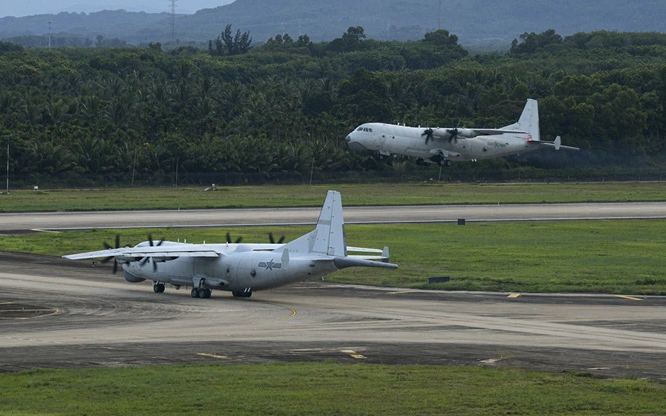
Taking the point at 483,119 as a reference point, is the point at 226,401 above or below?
below

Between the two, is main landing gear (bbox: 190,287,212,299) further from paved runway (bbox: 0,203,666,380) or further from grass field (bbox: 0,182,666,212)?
grass field (bbox: 0,182,666,212)

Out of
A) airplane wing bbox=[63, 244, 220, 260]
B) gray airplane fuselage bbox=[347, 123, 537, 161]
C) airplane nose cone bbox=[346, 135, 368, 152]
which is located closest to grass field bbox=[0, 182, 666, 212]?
gray airplane fuselage bbox=[347, 123, 537, 161]

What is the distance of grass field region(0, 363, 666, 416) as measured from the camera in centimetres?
3000

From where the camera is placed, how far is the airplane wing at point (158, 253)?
53600 millimetres

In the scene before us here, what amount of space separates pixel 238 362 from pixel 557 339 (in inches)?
508

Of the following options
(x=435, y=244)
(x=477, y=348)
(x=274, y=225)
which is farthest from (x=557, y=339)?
(x=274, y=225)

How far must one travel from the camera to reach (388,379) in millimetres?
34031

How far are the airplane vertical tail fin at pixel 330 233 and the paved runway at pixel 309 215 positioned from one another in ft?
135

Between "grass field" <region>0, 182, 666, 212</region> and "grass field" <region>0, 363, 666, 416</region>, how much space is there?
73799 mm

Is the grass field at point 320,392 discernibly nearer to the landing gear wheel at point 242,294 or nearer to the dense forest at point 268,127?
the landing gear wheel at point 242,294

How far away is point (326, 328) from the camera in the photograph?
1752 inches

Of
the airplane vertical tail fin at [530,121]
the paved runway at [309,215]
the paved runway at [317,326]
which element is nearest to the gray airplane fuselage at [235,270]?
the paved runway at [317,326]

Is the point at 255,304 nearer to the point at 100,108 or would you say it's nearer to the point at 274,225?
the point at 274,225

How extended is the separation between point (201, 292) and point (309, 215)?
4553 centimetres
